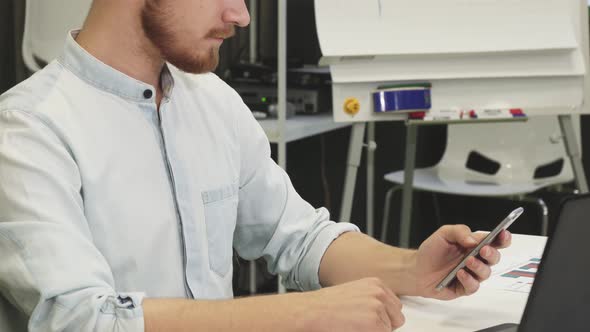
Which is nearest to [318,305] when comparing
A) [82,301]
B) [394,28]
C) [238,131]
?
Result: [82,301]

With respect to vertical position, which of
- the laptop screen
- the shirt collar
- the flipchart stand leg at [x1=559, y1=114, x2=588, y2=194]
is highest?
the shirt collar

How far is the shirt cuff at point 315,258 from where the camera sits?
1.25 metres

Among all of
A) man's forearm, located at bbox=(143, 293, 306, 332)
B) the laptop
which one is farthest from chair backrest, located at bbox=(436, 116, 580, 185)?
the laptop

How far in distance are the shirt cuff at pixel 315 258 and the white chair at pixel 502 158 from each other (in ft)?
5.59

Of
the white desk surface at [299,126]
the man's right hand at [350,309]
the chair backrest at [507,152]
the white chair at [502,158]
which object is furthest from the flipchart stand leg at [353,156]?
the man's right hand at [350,309]

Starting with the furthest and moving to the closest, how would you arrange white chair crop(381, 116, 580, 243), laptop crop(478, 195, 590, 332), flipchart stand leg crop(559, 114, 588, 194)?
white chair crop(381, 116, 580, 243)
flipchart stand leg crop(559, 114, 588, 194)
laptop crop(478, 195, 590, 332)

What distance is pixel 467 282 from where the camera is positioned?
1073 mm

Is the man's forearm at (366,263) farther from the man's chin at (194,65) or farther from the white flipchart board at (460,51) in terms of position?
the white flipchart board at (460,51)

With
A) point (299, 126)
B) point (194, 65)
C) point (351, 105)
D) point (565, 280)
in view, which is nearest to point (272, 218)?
point (194, 65)

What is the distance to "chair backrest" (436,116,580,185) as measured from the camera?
10.1 ft

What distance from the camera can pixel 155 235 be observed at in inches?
41.8

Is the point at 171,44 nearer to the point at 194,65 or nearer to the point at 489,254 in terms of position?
the point at 194,65

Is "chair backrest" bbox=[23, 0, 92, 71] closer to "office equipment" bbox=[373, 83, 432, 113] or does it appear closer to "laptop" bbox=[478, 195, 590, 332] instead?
"office equipment" bbox=[373, 83, 432, 113]

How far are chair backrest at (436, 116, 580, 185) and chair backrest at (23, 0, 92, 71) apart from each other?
4.85ft
